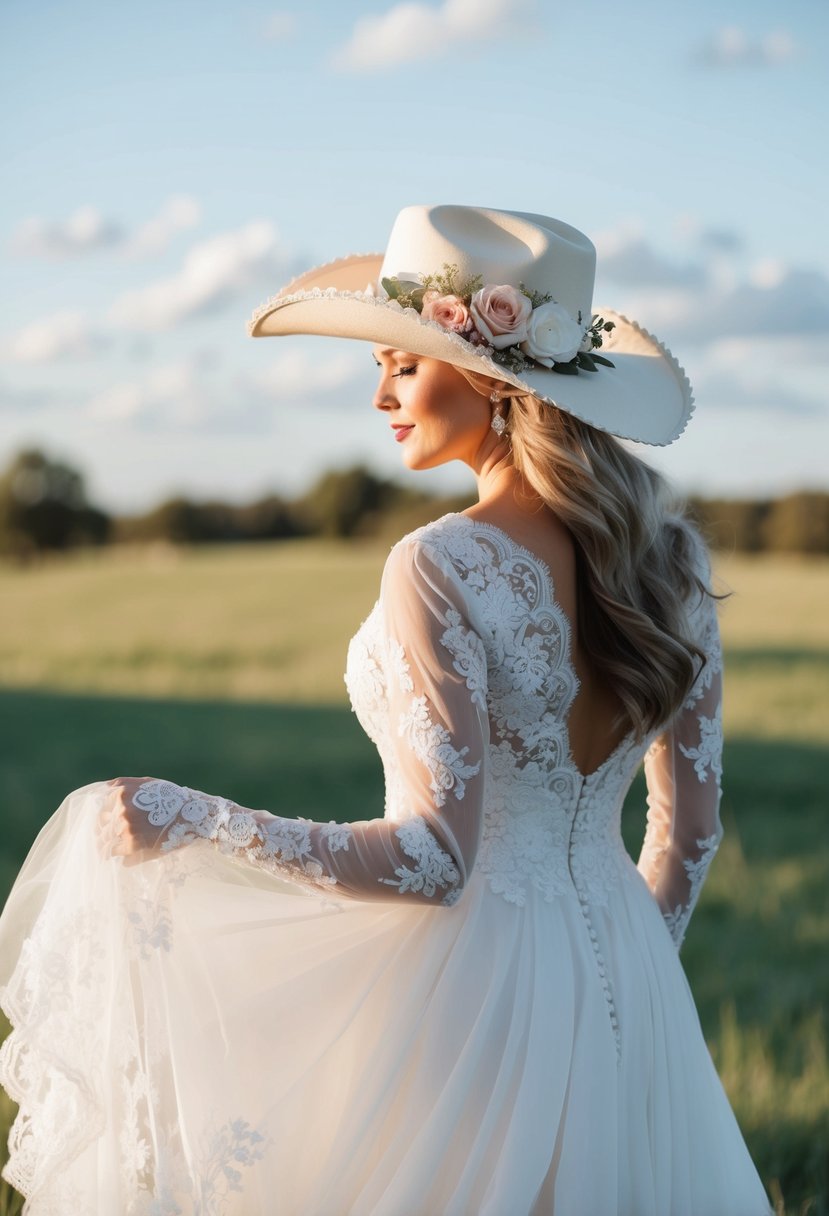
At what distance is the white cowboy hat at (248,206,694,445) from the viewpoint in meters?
2.56

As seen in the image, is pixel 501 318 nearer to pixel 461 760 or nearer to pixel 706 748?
pixel 461 760

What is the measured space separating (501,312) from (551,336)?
0.12 m

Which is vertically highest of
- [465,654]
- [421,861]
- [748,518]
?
[465,654]

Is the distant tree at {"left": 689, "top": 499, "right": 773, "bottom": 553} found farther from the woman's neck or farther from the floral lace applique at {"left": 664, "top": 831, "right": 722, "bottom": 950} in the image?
the woman's neck

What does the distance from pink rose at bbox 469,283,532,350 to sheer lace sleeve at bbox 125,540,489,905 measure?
A: 51 cm

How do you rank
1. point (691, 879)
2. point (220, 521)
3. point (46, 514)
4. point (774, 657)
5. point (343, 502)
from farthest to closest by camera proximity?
point (46, 514), point (343, 502), point (220, 521), point (774, 657), point (691, 879)

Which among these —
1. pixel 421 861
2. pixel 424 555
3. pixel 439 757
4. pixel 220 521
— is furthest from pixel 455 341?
pixel 220 521

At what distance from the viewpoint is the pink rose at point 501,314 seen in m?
2.54

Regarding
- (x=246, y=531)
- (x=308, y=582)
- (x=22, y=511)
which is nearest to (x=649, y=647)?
(x=308, y=582)

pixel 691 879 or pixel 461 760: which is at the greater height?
pixel 461 760

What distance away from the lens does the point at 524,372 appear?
103 inches

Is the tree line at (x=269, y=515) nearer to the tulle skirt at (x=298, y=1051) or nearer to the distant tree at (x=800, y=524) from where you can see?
the distant tree at (x=800, y=524)

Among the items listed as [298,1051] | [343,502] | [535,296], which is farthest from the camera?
[343,502]

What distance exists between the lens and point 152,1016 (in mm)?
2434
